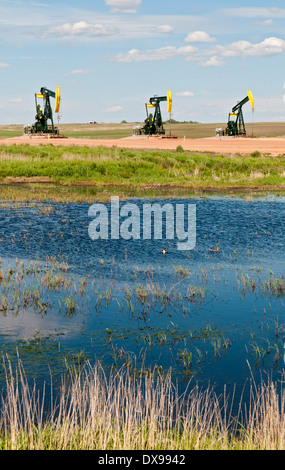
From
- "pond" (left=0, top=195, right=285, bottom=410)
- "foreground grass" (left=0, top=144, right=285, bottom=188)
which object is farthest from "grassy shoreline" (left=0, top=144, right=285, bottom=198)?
"pond" (left=0, top=195, right=285, bottom=410)

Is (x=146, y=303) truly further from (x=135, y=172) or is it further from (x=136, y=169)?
(x=136, y=169)

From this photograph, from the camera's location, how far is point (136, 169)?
1761 inches

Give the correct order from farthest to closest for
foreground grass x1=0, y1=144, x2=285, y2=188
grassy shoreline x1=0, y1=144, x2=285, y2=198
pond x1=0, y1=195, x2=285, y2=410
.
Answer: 1. foreground grass x1=0, y1=144, x2=285, y2=188
2. grassy shoreline x1=0, y1=144, x2=285, y2=198
3. pond x1=0, y1=195, x2=285, y2=410

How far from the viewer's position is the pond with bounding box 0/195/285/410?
1069 centimetres

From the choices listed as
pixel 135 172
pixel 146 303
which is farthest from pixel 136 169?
pixel 146 303

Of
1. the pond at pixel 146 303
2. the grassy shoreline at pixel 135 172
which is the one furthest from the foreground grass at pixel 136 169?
the pond at pixel 146 303

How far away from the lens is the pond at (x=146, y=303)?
10688 millimetres

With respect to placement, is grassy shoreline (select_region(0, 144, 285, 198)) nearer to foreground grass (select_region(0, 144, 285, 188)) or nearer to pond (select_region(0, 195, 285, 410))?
foreground grass (select_region(0, 144, 285, 188))

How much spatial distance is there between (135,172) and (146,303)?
30725 millimetres

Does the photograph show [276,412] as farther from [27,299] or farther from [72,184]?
[72,184]

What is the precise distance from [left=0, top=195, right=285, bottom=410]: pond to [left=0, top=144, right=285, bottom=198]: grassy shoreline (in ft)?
49.7

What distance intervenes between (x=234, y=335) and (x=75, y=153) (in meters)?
41.7
